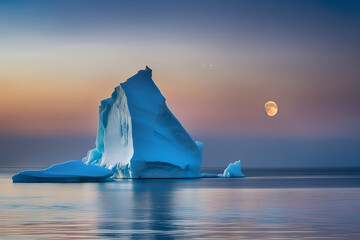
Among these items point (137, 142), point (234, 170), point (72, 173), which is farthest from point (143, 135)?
point (234, 170)

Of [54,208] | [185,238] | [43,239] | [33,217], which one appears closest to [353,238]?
[185,238]

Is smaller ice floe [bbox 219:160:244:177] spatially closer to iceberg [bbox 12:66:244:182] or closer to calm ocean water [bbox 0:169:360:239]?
iceberg [bbox 12:66:244:182]

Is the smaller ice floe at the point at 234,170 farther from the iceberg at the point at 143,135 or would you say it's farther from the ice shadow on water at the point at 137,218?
the ice shadow on water at the point at 137,218

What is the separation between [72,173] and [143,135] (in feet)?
20.2

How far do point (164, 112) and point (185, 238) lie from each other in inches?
1344

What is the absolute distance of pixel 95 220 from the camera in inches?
758

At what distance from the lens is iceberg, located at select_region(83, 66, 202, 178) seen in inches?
1838

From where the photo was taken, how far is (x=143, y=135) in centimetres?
4688

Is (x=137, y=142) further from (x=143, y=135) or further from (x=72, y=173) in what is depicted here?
(x=72, y=173)

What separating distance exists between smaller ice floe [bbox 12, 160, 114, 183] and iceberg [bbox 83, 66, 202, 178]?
2.65 metres

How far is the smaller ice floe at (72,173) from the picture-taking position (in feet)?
145

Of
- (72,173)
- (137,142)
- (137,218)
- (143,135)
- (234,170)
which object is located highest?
(234,170)

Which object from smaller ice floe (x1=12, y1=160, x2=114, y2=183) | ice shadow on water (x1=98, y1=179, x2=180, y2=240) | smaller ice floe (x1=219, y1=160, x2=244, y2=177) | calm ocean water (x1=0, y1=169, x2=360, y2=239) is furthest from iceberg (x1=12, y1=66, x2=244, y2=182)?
calm ocean water (x1=0, y1=169, x2=360, y2=239)

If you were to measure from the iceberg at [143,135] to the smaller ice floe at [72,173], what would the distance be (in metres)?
2.65
